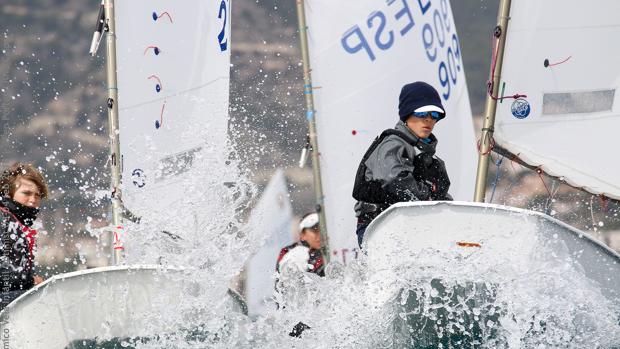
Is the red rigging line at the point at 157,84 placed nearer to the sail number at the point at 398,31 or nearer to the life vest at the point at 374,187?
the sail number at the point at 398,31

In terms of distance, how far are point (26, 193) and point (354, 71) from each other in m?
2.99

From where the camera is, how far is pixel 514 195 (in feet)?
42.8

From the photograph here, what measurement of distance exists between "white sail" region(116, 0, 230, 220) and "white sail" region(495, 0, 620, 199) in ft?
5.92

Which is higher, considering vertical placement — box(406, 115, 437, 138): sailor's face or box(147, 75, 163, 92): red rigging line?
box(147, 75, 163, 92): red rigging line

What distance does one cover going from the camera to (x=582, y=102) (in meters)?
5.35

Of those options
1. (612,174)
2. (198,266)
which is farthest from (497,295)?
(612,174)

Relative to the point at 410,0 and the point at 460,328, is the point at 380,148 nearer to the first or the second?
the point at 460,328

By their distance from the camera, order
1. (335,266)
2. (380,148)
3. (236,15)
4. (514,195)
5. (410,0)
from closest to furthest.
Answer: (335,266), (380,148), (410,0), (514,195), (236,15)

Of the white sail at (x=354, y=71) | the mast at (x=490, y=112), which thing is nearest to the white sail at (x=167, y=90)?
the white sail at (x=354, y=71)

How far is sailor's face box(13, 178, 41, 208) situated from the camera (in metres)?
4.14

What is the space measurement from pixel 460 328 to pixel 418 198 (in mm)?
602

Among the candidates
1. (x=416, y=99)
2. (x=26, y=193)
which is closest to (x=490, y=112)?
(x=416, y=99)

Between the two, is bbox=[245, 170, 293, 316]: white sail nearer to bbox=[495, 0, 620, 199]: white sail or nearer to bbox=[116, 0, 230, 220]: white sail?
bbox=[116, 0, 230, 220]: white sail

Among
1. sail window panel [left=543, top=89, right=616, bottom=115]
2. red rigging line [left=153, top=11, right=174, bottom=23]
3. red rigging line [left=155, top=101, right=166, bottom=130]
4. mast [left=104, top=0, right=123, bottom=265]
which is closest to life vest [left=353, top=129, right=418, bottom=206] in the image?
sail window panel [left=543, top=89, right=616, bottom=115]
